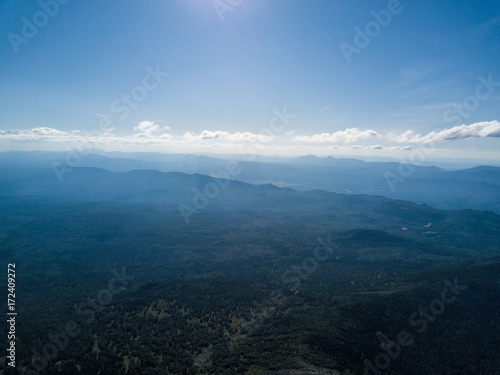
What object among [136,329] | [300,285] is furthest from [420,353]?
[136,329]

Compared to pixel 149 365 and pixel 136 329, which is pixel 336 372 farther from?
pixel 136 329

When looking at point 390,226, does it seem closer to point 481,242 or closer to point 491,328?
point 481,242

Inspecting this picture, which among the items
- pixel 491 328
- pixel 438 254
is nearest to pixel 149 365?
pixel 491 328

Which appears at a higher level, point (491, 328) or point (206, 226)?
point (491, 328)

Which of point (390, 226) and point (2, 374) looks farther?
point (390, 226)

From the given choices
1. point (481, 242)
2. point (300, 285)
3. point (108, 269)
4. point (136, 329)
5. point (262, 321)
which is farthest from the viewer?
point (481, 242)

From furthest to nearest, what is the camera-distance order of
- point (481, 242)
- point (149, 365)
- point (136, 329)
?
point (481, 242), point (136, 329), point (149, 365)

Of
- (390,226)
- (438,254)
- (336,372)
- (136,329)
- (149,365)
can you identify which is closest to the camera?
(336,372)

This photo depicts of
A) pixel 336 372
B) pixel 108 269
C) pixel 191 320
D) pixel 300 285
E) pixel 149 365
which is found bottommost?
pixel 108 269

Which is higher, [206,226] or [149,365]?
[149,365]
